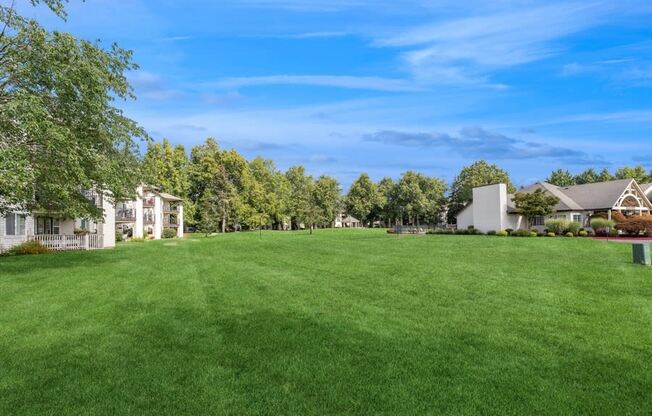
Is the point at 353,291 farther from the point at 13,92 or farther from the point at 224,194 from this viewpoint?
the point at 224,194

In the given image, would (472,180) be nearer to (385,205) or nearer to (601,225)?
(385,205)

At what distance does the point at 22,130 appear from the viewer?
17.0 m

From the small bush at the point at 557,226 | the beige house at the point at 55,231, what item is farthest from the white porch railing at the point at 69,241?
the small bush at the point at 557,226

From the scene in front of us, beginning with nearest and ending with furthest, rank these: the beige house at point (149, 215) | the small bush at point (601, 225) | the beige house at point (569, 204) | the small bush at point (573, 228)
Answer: the small bush at point (601, 225) < the small bush at point (573, 228) < the beige house at point (569, 204) < the beige house at point (149, 215)

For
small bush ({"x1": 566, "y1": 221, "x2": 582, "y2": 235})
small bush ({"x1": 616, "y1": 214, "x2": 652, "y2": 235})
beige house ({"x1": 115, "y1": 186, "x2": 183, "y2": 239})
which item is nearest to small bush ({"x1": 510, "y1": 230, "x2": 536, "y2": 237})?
small bush ({"x1": 566, "y1": 221, "x2": 582, "y2": 235})

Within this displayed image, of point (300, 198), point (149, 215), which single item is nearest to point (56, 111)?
point (149, 215)

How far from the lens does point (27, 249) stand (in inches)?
1084

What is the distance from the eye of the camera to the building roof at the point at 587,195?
1986 inches

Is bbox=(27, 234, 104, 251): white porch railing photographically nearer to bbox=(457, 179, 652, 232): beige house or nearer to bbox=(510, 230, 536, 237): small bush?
bbox=(510, 230, 536, 237): small bush

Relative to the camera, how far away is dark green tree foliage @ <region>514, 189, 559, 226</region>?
47781mm

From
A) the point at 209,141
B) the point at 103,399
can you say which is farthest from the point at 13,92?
the point at 209,141

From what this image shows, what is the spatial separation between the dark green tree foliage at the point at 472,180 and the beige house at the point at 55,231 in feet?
205

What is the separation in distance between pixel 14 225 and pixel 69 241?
3402 millimetres

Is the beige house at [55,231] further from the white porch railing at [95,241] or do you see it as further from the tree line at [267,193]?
the tree line at [267,193]
